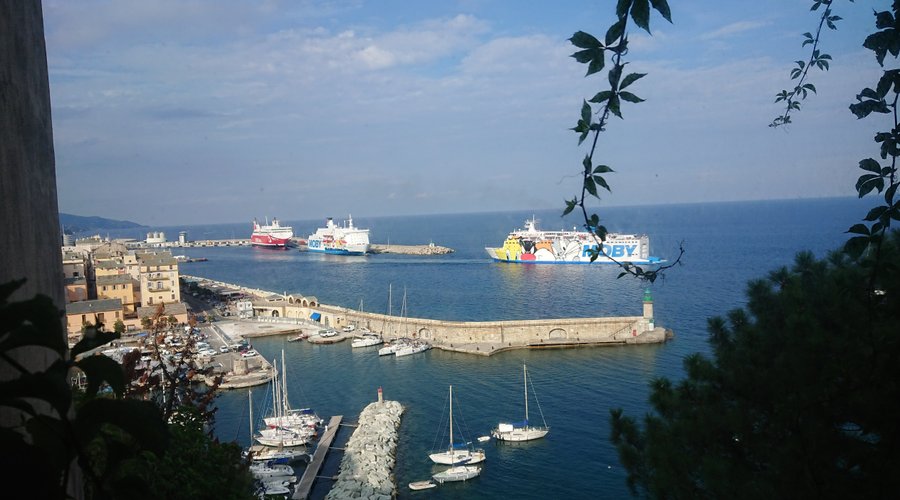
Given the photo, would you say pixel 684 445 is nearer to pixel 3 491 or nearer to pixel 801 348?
pixel 801 348

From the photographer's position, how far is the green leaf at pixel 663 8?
700mm

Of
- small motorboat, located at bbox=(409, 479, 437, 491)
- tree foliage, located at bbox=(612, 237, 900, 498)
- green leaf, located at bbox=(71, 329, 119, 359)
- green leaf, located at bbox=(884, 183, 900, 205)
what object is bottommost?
small motorboat, located at bbox=(409, 479, 437, 491)

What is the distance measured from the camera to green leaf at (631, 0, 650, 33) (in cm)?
69

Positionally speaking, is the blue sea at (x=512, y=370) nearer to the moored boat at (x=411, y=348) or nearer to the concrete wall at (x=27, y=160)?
the moored boat at (x=411, y=348)

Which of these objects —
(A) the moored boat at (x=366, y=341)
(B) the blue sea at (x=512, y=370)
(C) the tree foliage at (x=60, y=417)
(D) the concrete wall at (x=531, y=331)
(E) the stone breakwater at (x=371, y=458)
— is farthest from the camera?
(A) the moored boat at (x=366, y=341)

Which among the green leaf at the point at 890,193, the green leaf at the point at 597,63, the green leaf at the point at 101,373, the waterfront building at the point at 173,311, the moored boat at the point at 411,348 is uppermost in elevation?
the green leaf at the point at 597,63

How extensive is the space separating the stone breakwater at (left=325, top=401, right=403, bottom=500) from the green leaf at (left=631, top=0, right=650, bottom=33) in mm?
6640

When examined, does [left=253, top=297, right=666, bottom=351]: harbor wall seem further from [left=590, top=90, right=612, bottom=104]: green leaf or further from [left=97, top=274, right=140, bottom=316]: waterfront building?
[left=590, top=90, right=612, bottom=104]: green leaf

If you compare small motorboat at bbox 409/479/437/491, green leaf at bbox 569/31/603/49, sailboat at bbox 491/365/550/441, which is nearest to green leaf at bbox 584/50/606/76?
green leaf at bbox 569/31/603/49

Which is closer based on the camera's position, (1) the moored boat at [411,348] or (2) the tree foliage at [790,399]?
(2) the tree foliage at [790,399]

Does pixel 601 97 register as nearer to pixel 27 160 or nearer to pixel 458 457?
pixel 27 160

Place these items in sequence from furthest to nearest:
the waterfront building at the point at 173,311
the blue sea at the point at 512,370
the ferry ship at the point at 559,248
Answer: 1. the ferry ship at the point at 559,248
2. the waterfront building at the point at 173,311
3. the blue sea at the point at 512,370

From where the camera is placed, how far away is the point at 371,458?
7.61m

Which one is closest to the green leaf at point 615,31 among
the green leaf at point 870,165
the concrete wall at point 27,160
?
the green leaf at point 870,165
